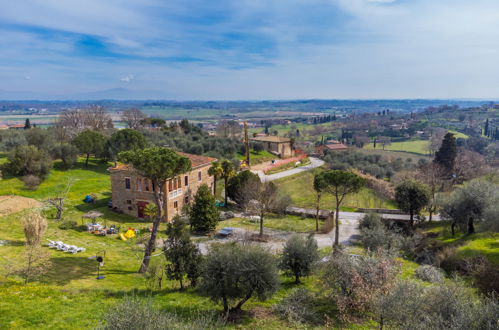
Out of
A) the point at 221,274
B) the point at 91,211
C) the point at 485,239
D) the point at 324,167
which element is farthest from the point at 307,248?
the point at 324,167

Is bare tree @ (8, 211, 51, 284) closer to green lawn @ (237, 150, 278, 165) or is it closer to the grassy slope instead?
the grassy slope

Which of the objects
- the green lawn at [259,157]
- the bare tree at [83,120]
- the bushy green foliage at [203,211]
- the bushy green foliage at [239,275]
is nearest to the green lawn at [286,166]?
the green lawn at [259,157]

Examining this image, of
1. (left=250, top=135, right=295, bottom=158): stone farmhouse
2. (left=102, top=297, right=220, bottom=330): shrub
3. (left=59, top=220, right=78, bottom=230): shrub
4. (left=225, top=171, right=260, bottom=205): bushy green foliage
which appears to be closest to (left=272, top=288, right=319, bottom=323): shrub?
(left=102, top=297, right=220, bottom=330): shrub

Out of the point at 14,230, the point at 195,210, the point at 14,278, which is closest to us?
the point at 14,278

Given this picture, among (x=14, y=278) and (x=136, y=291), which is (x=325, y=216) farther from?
(x=14, y=278)

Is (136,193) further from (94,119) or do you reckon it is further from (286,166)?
(94,119)
